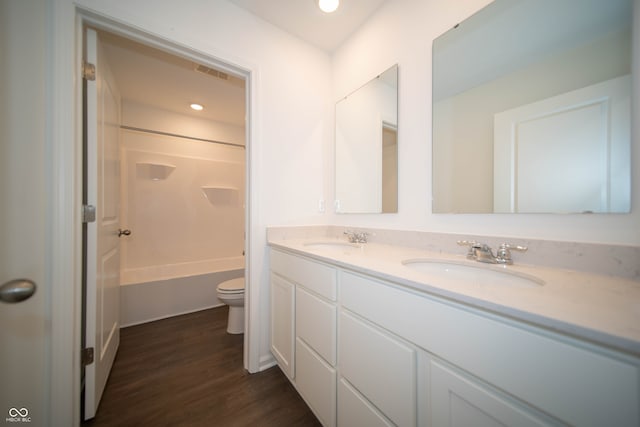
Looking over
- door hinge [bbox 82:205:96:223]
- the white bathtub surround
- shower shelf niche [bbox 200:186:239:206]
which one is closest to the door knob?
door hinge [bbox 82:205:96:223]

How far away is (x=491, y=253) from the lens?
921 millimetres

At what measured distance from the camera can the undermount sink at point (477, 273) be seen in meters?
0.77

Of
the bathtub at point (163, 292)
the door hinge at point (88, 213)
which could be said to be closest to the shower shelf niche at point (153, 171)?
the bathtub at point (163, 292)

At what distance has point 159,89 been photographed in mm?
2312

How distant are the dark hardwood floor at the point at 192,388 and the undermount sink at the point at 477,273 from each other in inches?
39.5

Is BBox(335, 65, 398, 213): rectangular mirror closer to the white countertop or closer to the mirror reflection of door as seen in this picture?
the mirror reflection of door

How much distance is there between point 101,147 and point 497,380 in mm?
1974

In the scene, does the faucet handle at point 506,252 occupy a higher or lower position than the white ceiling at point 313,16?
lower

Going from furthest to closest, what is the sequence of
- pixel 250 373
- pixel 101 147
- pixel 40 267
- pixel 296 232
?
pixel 296 232 < pixel 250 373 < pixel 101 147 < pixel 40 267

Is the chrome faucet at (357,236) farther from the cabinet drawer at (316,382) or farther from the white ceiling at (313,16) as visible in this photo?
the white ceiling at (313,16)

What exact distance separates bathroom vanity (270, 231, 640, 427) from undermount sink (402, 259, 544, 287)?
3 cm

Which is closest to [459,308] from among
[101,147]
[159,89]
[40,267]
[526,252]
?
[526,252]

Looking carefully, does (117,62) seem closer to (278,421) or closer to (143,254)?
(143,254)

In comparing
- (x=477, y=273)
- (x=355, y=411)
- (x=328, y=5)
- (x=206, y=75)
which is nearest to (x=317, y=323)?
(x=355, y=411)
